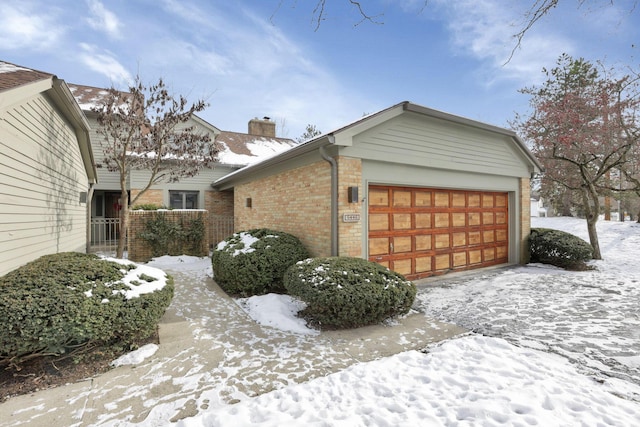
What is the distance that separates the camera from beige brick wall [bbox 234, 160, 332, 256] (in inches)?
252

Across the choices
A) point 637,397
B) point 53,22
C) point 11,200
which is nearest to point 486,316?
point 637,397

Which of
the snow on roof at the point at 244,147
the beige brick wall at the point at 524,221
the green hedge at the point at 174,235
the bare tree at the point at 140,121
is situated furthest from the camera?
the snow on roof at the point at 244,147

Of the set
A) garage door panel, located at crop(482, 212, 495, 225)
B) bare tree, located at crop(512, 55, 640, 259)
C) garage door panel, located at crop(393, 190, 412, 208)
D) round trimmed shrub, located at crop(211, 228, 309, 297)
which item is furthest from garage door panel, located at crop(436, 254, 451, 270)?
bare tree, located at crop(512, 55, 640, 259)

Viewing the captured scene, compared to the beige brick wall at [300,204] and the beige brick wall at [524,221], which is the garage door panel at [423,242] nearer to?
the beige brick wall at [300,204]

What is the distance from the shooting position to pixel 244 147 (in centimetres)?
1784

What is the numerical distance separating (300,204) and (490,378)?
5.22m

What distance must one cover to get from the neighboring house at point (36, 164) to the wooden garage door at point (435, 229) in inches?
236

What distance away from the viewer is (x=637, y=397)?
279 cm

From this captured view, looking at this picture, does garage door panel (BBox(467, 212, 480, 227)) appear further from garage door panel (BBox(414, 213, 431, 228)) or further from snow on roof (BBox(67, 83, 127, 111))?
snow on roof (BBox(67, 83, 127, 111))

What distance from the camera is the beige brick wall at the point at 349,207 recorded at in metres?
6.03

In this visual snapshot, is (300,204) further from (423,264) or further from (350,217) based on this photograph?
(423,264)

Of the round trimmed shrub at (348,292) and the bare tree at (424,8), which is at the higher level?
the bare tree at (424,8)

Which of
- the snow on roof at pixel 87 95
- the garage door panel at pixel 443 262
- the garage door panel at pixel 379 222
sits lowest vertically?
the garage door panel at pixel 443 262

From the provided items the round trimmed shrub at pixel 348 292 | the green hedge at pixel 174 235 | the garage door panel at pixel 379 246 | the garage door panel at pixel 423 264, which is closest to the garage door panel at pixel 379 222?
the garage door panel at pixel 379 246
